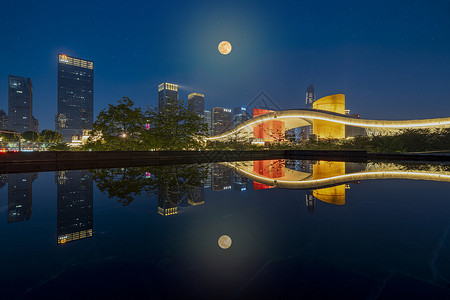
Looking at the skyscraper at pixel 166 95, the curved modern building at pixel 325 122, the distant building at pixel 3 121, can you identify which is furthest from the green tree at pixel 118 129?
the distant building at pixel 3 121

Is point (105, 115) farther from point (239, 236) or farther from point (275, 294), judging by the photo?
point (275, 294)

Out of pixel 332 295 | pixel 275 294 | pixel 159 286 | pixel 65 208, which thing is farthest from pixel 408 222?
pixel 65 208

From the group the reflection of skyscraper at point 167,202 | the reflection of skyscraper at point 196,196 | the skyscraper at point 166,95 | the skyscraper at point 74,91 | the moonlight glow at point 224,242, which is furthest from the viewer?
the skyscraper at point 74,91

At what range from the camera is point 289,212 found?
307 centimetres

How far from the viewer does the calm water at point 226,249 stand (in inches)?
55.6

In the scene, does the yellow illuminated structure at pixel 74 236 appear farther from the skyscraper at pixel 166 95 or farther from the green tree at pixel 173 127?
the skyscraper at pixel 166 95

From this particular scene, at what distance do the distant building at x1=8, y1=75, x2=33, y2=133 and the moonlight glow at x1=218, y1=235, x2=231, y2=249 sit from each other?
149678 millimetres

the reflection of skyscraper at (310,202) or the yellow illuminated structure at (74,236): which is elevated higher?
the reflection of skyscraper at (310,202)

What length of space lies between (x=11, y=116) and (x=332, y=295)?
167 metres

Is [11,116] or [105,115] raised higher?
[11,116]

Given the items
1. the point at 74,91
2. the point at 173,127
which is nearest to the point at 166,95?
the point at 173,127

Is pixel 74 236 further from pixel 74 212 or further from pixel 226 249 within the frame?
pixel 226 249

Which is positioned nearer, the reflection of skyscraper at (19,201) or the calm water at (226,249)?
the calm water at (226,249)

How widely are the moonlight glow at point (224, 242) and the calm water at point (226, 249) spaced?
0.05 meters
